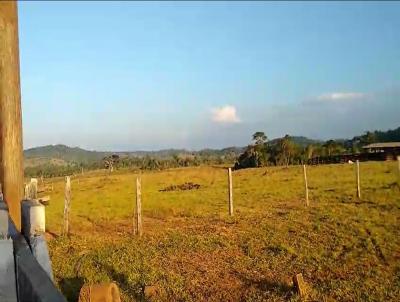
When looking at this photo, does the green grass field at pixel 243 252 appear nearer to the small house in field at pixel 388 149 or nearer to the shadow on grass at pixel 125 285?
the shadow on grass at pixel 125 285

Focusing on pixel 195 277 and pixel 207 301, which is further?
pixel 195 277

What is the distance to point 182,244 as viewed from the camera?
11.3m

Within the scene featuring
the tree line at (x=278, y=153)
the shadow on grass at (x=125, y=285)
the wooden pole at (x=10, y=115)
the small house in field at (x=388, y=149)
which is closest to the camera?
the wooden pole at (x=10, y=115)

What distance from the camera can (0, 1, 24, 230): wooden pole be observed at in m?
3.33

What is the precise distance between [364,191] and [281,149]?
3598cm

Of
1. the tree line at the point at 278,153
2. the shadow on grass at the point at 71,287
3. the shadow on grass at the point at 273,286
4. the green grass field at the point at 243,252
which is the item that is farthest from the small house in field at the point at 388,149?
the shadow on grass at the point at 71,287

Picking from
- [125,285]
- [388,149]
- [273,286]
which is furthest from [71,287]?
[388,149]

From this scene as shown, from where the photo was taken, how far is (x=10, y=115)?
3412mm

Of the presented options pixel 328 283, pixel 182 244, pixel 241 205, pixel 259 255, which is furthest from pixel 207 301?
pixel 241 205

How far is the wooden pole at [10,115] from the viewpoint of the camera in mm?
3328

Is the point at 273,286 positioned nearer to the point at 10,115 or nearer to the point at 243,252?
the point at 243,252

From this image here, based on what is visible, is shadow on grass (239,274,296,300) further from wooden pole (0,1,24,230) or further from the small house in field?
the small house in field

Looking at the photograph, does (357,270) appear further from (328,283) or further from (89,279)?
(89,279)

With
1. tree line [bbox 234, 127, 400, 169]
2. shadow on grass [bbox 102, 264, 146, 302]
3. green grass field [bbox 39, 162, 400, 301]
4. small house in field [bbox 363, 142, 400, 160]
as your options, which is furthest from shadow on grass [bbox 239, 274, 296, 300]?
tree line [bbox 234, 127, 400, 169]
